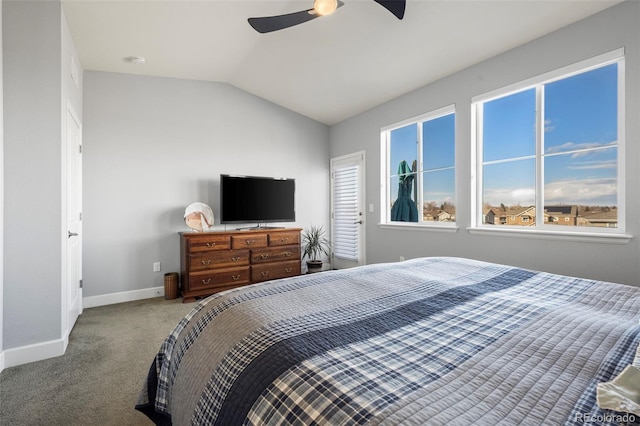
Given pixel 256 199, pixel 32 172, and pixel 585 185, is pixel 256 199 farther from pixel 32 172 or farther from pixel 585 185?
pixel 585 185

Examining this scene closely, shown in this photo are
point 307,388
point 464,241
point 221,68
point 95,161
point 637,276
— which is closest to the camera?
point 307,388

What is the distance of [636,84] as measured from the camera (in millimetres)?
2246

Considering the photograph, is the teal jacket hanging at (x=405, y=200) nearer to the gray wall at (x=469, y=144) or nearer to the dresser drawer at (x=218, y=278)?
the gray wall at (x=469, y=144)

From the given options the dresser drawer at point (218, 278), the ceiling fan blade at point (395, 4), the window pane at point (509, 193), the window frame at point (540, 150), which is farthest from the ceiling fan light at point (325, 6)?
the dresser drawer at point (218, 278)

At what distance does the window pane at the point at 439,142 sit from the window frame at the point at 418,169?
2.0 inches

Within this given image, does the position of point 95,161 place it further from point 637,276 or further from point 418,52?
point 637,276

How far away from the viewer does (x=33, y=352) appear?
2.27 m

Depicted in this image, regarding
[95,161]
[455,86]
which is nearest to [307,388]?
[455,86]

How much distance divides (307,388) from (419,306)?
0.65 m

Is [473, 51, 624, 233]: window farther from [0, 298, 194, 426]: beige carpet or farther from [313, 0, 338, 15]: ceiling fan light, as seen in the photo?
[0, 298, 194, 426]: beige carpet

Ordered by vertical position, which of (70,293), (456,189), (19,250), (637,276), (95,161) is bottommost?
(70,293)

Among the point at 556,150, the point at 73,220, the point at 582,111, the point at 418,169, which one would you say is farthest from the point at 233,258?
the point at 582,111

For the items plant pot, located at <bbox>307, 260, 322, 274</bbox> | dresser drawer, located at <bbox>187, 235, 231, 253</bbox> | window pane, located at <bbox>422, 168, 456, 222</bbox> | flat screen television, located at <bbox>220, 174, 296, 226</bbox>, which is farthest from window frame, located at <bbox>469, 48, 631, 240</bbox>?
dresser drawer, located at <bbox>187, 235, 231, 253</bbox>

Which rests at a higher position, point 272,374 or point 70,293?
point 272,374
